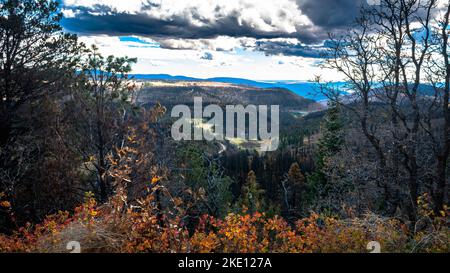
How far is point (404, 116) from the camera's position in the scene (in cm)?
1190

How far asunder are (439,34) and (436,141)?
3.38m

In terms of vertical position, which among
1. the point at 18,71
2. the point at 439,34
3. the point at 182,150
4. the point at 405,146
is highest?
the point at 439,34

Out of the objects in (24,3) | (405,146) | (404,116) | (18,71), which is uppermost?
(24,3)

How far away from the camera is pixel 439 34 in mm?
11133

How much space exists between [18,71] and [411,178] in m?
16.0

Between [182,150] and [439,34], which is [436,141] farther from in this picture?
[182,150]
